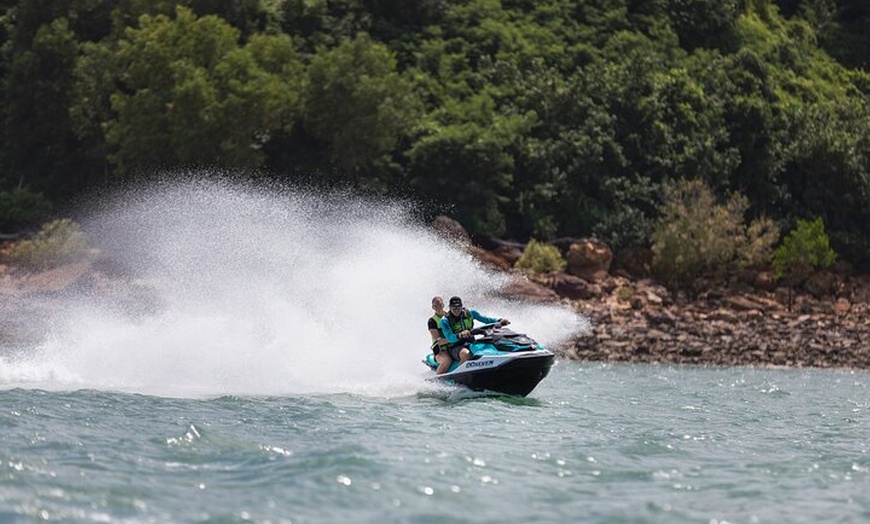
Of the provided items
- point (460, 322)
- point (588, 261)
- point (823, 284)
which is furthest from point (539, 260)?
point (460, 322)

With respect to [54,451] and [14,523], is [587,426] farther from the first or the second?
[14,523]

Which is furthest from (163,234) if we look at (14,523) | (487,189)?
(14,523)

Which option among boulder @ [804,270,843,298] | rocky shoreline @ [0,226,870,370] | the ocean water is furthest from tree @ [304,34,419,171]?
boulder @ [804,270,843,298]

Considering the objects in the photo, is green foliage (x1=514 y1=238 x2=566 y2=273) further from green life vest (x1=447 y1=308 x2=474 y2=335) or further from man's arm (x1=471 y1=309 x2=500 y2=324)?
green life vest (x1=447 y1=308 x2=474 y2=335)

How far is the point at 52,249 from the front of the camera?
160 ft

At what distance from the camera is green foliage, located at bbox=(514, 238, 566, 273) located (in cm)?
4978

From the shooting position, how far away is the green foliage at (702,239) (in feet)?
166

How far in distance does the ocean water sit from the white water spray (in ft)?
0.32

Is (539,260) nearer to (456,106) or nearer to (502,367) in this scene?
(456,106)

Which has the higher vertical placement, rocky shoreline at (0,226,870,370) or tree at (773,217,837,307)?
tree at (773,217,837,307)

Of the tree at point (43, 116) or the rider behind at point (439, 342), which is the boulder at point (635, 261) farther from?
the rider behind at point (439, 342)

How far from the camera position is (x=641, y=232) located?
53625 millimetres

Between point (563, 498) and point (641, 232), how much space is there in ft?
135

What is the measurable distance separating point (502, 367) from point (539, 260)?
28.1 metres
